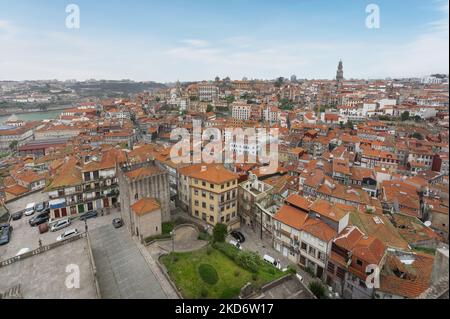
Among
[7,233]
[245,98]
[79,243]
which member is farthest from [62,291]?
[245,98]

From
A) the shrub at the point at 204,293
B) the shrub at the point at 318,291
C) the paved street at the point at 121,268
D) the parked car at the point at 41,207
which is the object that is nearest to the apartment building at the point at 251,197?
the shrub at the point at 318,291

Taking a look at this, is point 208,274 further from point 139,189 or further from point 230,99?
point 230,99

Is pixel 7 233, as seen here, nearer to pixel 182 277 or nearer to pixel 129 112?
→ pixel 182 277

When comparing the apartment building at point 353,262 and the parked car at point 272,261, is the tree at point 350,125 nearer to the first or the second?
the apartment building at point 353,262

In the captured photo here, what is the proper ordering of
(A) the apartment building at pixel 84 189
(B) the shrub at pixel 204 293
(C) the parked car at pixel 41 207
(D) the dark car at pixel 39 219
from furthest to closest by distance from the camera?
(C) the parked car at pixel 41 207
(A) the apartment building at pixel 84 189
(D) the dark car at pixel 39 219
(B) the shrub at pixel 204 293

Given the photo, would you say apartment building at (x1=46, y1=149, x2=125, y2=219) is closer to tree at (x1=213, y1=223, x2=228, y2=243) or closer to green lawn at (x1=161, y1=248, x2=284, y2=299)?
tree at (x1=213, y1=223, x2=228, y2=243)

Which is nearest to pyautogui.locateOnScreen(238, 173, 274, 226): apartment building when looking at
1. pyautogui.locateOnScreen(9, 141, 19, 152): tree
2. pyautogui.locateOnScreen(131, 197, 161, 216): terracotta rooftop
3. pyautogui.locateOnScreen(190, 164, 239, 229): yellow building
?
pyautogui.locateOnScreen(190, 164, 239, 229): yellow building

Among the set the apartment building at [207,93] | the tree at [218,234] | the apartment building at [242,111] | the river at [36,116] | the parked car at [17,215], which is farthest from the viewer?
the river at [36,116]

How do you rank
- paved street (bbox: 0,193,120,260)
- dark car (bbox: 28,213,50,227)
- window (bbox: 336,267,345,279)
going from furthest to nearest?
1. dark car (bbox: 28,213,50,227)
2. paved street (bbox: 0,193,120,260)
3. window (bbox: 336,267,345,279)
